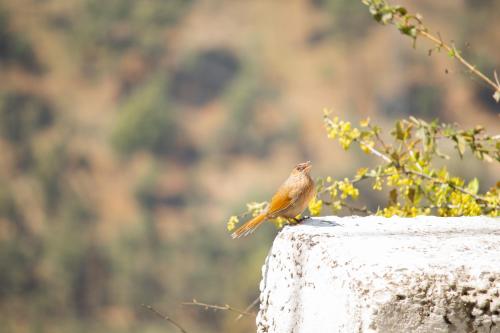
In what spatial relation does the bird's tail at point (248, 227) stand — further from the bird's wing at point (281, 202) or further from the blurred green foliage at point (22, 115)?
the blurred green foliage at point (22, 115)

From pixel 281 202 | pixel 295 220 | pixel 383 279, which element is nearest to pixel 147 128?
pixel 281 202

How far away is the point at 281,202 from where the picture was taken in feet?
9.15

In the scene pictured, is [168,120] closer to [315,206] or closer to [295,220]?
[315,206]

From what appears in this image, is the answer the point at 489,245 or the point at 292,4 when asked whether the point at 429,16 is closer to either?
the point at 292,4

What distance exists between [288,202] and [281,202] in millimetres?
24

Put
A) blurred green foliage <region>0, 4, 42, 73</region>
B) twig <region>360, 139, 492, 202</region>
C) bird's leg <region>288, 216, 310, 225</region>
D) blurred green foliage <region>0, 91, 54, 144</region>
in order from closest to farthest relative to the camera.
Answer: bird's leg <region>288, 216, 310, 225</region>, twig <region>360, 139, 492, 202</region>, blurred green foliage <region>0, 91, 54, 144</region>, blurred green foliage <region>0, 4, 42, 73</region>

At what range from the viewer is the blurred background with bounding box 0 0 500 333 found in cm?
3772

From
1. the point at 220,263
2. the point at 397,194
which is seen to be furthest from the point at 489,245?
the point at 220,263

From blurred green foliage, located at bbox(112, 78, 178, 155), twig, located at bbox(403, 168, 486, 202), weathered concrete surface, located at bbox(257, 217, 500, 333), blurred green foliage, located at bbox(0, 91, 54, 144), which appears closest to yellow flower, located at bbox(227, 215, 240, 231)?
weathered concrete surface, located at bbox(257, 217, 500, 333)

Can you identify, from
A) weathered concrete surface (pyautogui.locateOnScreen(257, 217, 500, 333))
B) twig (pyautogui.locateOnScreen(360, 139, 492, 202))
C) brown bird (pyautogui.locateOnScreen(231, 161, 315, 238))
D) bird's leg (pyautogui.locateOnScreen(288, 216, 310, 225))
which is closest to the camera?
weathered concrete surface (pyautogui.locateOnScreen(257, 217, 500, 333))

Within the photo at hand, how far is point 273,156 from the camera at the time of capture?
4016 cm

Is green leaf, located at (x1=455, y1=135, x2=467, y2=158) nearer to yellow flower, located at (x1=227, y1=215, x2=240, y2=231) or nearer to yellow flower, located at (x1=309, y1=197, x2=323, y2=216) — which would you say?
yellow flower, located at (x1=309, y1=197, x2=323, y2=216)

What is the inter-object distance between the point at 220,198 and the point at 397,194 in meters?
36.8

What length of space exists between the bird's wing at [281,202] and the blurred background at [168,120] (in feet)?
102
